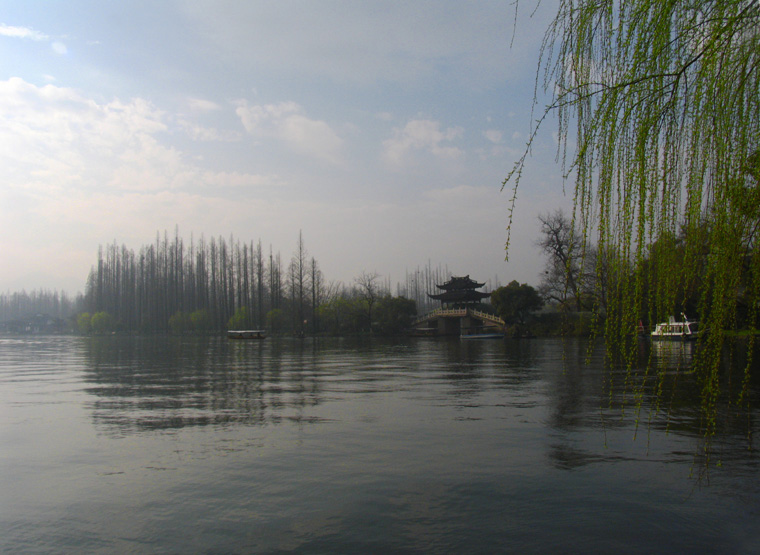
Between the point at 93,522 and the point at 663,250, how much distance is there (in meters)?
6.17

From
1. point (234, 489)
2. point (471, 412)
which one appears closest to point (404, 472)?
point (234, 489)

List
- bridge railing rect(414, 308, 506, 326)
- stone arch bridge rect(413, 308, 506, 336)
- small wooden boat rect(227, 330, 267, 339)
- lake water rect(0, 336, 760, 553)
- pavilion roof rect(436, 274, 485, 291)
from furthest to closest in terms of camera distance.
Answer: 1. pavilion roof rect(436, 274, 485, 291)
2. small wooden boat rect(227, 330, 267, 339)
3. stone arch bridge rect(413, 308, 506, 336)
4. bridge railing rect(414, 308, 506, 326)
5. lake water rect(0, 336, 760, 553)

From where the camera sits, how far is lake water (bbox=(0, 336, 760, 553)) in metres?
5.39

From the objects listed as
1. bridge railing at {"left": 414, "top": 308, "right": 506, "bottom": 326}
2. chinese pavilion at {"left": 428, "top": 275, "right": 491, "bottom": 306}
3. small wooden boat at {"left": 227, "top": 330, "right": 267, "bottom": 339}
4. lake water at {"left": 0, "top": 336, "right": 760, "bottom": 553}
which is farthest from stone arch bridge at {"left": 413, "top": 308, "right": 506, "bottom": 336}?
lake water at {"left": 0, "top": 336, "right": 760, "bottom": 553}

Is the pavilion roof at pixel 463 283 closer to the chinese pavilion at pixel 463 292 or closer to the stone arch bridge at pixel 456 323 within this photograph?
the chinese pavilion at pixel 463 292

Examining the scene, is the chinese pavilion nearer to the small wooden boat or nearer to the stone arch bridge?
the stone arch bridge

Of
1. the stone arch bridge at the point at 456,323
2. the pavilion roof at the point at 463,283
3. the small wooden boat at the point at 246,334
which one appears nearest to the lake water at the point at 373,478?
the stone arch bridge at the point at 456,323

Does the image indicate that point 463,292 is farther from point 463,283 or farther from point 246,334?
point 246,334

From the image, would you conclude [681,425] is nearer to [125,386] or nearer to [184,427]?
[184,427]

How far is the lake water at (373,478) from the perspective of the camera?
17.7 ft

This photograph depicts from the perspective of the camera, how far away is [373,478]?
7234 millimetres

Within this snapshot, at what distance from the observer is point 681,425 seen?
33.6ft

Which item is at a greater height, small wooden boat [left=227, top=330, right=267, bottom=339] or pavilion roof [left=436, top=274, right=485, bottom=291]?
pavilion roof [left=436, top=274, right=485, bottom=291]

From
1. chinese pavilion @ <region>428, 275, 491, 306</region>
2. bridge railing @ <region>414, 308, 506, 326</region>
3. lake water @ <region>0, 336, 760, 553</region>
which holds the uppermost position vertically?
chinese pavilion @ <region>428, 275, 491, 306</region>
